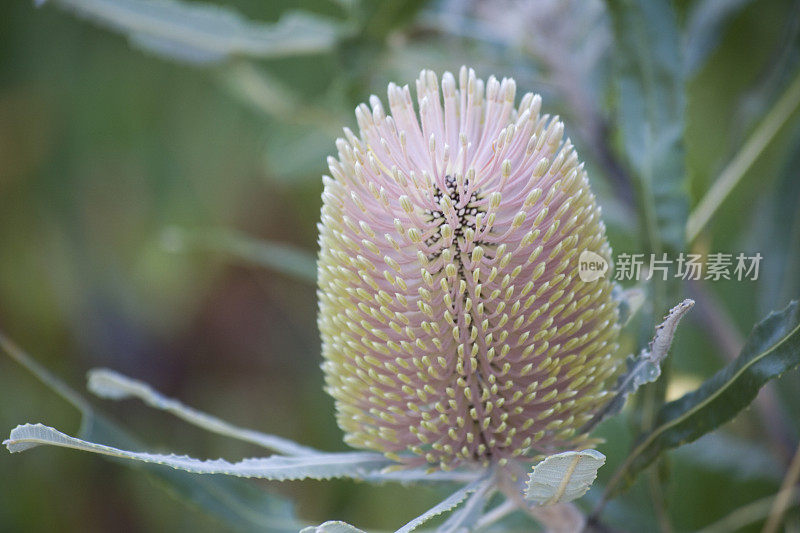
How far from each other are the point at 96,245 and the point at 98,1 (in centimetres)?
117

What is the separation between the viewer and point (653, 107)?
0.93 metres

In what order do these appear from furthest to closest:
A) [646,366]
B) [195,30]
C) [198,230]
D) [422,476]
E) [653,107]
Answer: [198,230]
[195,30]
[653,107]
[422,476]
[646,366]

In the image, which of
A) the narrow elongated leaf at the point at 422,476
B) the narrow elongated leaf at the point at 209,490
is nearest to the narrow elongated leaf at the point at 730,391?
the narrow elongated leaf at the point at 422,476

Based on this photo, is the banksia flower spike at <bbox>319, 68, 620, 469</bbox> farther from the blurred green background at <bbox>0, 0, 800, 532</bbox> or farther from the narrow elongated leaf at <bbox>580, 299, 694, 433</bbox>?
the blurred green background at <bbox>0, 0, 800, 532</bbox>

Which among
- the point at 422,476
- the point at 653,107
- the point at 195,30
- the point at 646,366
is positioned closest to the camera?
the point at 646,366

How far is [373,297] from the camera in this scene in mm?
710

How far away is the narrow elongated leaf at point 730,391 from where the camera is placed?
68 cm

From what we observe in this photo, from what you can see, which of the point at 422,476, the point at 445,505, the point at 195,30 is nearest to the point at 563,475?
the point at 445,505

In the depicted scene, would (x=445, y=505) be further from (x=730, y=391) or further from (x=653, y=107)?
(x=653, y=107)

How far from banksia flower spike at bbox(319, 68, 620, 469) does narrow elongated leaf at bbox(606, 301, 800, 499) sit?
8 cm

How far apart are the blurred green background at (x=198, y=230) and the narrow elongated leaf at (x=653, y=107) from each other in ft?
1.31

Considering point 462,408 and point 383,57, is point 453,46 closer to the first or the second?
point 383,57

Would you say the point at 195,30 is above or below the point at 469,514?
above

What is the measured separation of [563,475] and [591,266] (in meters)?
0.21
